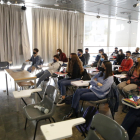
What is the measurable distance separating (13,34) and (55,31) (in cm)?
238

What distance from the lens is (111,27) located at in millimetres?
11211

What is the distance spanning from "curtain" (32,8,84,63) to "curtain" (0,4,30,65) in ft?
1.98

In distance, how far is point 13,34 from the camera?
759 cm

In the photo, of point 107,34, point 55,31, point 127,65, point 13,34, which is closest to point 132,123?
point 127,65

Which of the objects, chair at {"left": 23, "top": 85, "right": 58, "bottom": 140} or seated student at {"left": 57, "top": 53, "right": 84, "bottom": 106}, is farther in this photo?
seated student at {"left": 57, "top": 53, "right": 84, "bottom": 106}

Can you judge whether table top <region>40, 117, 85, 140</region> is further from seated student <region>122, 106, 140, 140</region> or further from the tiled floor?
the tiled floor

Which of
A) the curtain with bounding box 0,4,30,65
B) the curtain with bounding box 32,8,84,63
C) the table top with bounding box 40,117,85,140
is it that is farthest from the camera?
the curtain with bounding box 32,8,84,63

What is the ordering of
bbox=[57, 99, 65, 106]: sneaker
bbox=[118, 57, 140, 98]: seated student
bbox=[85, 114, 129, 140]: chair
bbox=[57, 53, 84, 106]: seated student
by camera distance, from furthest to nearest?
bbox=[57, 53, 84, 106]: seated student
bbox=[57, 99, 65, 106]: sneaker
bbox=[118, 57, 140, 98]: seated student
bbox=[85, 114, 129, 140]: chair

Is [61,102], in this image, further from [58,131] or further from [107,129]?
[107,129]

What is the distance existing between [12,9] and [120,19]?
7944 mm

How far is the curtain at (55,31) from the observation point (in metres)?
8.23

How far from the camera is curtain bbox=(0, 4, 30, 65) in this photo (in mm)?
7309

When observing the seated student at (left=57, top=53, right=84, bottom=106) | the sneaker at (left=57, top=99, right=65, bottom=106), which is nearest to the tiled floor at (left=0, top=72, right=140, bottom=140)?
the sneaker at (left=57, top=99, right=65, bottom=106)

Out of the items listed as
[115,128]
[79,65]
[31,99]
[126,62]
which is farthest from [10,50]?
[115,128]
